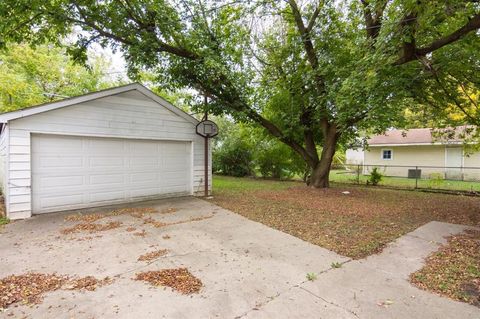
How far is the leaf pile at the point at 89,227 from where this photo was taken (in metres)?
5.19

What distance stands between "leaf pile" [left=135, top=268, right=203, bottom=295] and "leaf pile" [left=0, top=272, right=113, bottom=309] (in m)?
0.46

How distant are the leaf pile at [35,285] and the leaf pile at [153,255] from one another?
64cm

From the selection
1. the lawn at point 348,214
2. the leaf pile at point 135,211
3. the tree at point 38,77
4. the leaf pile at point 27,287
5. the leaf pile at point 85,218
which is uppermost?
the tree at point 38,77

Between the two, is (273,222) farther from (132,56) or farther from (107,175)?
(132,56)

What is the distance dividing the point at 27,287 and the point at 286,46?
1017 centimetres

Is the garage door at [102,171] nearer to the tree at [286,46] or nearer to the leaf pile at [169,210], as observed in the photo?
the leaf pile at [169,210]

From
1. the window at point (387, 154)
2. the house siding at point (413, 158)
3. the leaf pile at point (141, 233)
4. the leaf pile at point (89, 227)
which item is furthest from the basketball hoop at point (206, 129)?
the window at point (387, 154)

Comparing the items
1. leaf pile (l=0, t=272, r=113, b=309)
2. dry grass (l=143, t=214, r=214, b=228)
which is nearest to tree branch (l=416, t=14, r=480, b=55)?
dry grass (l=143, t=214, r=214, b=228)

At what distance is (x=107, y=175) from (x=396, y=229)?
293 inches

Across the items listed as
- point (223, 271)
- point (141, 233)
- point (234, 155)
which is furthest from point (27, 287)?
point (234, 155)

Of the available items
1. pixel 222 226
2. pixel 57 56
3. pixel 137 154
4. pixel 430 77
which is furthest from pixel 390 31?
pixel 57 56

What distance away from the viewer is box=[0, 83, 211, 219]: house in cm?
607

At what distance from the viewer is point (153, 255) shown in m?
4.00

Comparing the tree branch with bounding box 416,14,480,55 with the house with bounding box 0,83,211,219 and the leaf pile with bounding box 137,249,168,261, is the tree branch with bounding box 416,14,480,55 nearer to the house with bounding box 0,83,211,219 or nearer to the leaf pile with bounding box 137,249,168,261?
the house with bounding box 0,83,211,219
